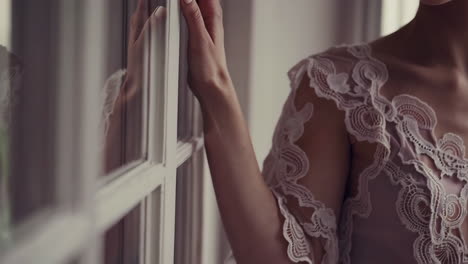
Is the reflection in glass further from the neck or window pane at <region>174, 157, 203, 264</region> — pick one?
the neck

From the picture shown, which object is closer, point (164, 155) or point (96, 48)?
point (96, 48)

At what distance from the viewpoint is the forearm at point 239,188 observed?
3.00ft

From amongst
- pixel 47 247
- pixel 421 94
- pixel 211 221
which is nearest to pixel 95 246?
pixel 47 247

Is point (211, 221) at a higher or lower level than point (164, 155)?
lower

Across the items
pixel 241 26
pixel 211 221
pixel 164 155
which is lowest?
pixel 211 221

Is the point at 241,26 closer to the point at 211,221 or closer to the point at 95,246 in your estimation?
the point at 211,221

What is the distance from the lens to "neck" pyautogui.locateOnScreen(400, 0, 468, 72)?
1.16m

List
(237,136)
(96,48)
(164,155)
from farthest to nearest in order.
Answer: (237,136) < (164,155) < (96,48)

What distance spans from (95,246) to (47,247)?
0.32 feet

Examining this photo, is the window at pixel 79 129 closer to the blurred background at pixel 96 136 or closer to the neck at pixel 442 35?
the blurred background at pixel 96 136

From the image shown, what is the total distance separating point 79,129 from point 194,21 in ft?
1.53

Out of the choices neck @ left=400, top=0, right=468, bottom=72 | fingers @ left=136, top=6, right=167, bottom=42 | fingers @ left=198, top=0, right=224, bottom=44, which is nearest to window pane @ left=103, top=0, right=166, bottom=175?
fingers @ left=136, top=6, right=167, bottom=42

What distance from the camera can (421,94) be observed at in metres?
1.13

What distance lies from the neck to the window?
57 centimetres
